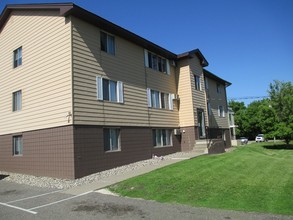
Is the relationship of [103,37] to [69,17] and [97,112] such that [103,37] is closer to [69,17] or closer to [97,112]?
A: [69,17]

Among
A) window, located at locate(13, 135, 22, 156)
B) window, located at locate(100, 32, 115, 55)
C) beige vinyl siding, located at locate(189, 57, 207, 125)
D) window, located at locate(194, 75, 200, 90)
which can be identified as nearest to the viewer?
window, located at locate(100, 32, 115, 55)

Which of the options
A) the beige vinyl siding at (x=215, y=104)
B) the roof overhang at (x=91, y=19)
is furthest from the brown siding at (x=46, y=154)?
the beige vinyl siding at (x=215, y=104)

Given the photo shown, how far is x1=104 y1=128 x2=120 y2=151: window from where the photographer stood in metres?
16.0

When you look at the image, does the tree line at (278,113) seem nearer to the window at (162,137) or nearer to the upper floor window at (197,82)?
the upper floor window at (197,82)

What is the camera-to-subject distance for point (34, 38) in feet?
56.2

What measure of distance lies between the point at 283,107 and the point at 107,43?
29220 mm

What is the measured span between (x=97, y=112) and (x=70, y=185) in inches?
171

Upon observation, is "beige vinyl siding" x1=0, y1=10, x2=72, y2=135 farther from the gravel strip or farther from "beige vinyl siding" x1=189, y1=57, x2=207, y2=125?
"beige vinyl siding" x1=189, y1=57, x2=207, y2=125

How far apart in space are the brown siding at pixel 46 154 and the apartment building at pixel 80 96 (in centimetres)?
5

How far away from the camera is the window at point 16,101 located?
18188mm

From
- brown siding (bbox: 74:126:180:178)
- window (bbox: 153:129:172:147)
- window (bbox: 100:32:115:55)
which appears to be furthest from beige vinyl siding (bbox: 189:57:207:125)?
window (bbox: 100:32:115:55)

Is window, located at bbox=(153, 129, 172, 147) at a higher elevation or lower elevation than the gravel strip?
higher

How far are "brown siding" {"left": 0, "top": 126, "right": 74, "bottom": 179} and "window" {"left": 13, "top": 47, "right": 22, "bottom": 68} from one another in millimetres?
4717

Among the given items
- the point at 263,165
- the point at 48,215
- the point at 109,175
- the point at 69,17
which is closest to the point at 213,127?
the point at 263,165
